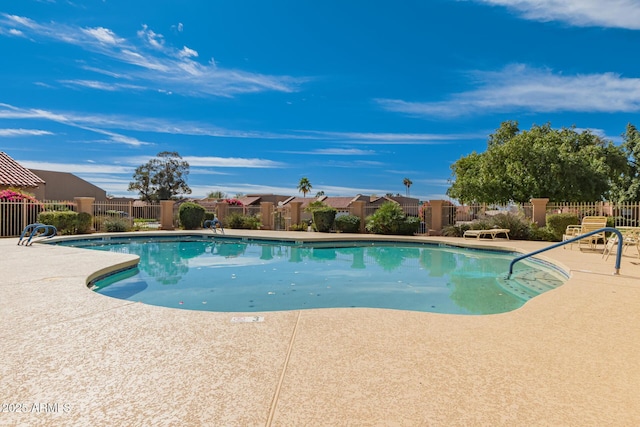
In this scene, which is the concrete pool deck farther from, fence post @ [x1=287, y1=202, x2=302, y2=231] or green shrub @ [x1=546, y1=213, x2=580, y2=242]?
fence post @ [x1=287, y1=202, x2=302, y2=231]

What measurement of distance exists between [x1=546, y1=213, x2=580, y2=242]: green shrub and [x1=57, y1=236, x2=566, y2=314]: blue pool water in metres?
4.06

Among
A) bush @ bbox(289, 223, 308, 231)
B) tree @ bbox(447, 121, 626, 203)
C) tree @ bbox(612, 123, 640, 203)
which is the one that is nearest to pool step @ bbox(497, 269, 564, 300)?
bush @ bbox(289, 223, 308, 231)

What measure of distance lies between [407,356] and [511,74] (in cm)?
1759

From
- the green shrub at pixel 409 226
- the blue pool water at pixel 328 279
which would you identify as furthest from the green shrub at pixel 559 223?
the green shrub at pixel 409 226

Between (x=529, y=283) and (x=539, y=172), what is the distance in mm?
21994

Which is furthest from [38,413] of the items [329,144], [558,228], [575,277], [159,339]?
[329,144]

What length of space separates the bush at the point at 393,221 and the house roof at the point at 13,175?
19.3 meters

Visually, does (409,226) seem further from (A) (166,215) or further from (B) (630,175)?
(B) (630,175)

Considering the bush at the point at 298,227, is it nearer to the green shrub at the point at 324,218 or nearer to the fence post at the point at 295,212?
the fence post at the point at 295,212

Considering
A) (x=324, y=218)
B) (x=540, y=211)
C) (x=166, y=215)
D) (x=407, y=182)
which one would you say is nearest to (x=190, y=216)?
(x=166, y=215)

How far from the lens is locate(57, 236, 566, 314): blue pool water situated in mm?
6645

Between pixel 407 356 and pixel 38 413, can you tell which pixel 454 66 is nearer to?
pixel 407 356

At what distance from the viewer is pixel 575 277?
6.90 m

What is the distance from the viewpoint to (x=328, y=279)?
8.86m
